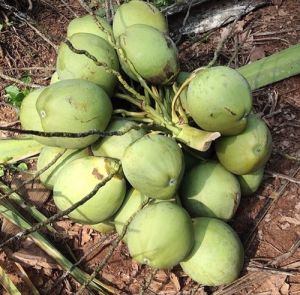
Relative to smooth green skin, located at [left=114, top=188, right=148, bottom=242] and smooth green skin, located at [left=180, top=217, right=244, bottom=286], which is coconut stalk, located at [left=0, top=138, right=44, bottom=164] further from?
smooth green skin, located at [left=180, top=217, right=244, bottom=286]

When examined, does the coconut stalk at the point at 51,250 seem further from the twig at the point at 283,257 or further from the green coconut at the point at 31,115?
the twig at the point at 283,257

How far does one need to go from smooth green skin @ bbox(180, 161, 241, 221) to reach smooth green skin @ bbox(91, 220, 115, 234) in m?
0.37

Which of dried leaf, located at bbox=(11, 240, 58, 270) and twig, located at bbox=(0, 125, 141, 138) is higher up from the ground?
A: twig, located at bbox=(0, 125, 141, 138)

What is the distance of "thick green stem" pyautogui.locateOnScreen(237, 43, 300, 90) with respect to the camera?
10.6 feet

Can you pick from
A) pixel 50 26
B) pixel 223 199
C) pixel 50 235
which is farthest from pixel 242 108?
pixel 50 26

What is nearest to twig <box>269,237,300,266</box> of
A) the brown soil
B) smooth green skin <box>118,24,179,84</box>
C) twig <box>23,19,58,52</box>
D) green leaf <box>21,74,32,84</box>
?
the brown soil

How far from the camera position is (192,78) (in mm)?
2555

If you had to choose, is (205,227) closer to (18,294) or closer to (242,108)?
(242,108)

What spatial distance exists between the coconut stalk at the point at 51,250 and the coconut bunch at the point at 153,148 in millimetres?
222

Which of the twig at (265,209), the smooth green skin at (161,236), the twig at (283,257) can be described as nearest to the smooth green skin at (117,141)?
the smooth green skin at (161,236)

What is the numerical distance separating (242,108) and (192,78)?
294 millimetres

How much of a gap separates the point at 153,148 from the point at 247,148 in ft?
1.54

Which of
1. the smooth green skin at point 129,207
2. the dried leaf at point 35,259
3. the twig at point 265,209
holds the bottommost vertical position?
the twig at point 265,209

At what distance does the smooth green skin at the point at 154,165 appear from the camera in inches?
90.6
